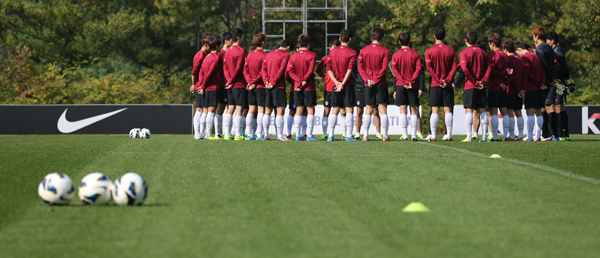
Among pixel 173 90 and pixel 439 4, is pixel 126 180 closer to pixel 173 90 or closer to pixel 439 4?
pixel 439 4

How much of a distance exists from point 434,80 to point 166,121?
12.3 m

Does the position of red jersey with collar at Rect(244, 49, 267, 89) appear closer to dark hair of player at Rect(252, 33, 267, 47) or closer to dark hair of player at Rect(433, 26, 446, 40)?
dark hair of player at Rect(252, 33, 267, 47)

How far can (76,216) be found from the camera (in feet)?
16.4

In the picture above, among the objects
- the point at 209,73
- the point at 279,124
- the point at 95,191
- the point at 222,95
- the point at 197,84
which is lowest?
the point at 95,191

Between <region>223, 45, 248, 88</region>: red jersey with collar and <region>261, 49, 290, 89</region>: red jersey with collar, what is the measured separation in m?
0.53

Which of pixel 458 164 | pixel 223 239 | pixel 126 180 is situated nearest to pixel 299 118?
pixel 458 164

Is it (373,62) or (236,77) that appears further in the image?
(236,77)

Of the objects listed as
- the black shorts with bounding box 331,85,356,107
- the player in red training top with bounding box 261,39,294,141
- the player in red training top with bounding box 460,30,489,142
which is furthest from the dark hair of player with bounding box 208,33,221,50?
the player in red training top with bounding box 460,30,489,142

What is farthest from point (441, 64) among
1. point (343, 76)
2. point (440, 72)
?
point (343, 76)

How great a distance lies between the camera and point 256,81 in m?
14.2

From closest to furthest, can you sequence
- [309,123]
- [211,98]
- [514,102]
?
[309,123], [514,102], [211,98]

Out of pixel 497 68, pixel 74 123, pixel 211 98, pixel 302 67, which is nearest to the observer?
pixel 497 68

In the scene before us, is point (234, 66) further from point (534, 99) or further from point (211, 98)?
point (534, 99)

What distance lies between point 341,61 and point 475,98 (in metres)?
2.78
